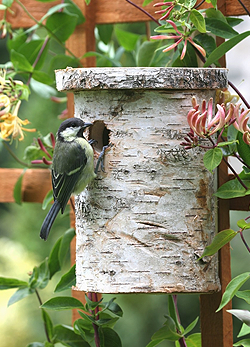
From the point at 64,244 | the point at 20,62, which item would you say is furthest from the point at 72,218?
the point at 20,62

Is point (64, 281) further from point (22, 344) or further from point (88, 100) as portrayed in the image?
point (22, 344)

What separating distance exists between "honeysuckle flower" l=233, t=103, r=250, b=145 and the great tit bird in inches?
15.0

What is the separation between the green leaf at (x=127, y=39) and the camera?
6.77 ft

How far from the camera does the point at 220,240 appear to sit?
1.20 m

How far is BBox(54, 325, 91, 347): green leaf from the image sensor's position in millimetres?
1628

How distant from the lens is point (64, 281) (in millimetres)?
1540

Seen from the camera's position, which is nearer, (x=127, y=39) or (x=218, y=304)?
(x=218, y=304)

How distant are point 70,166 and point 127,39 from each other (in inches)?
32.6

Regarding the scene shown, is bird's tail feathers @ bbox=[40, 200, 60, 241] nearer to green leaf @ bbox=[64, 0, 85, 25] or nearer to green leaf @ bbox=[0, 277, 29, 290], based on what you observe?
green leaf @ bbox=[0, 277, 29, 290]

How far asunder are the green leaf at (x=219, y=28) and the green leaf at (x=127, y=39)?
0.76 m

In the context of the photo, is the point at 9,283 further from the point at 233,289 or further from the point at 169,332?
the point at 233,289

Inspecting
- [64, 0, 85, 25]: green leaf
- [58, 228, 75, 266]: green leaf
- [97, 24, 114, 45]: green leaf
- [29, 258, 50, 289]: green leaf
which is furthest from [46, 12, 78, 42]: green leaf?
[29, 258, 50, 289]: green leaf

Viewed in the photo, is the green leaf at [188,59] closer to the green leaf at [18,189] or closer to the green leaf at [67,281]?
the green leaf at [67,281]

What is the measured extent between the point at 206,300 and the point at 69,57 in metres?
0.91
